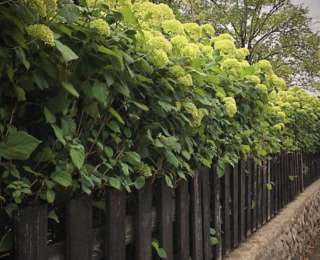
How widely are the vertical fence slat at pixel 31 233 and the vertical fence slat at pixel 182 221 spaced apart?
1.26 meters

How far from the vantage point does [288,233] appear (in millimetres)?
5254

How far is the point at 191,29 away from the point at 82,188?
5.78ft

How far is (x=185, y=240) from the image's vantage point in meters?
2.87

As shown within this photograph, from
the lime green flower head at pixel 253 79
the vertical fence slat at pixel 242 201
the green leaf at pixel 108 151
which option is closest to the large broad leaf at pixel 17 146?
the green leaf at pixel 108 151

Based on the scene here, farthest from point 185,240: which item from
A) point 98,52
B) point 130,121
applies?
point 98,52

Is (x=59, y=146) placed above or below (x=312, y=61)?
below

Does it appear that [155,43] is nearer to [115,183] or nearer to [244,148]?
[115,183]

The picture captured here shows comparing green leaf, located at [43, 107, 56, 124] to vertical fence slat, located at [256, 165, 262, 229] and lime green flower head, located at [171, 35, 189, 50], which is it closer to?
lime green flower head, located at [171, 35, 189, 50]

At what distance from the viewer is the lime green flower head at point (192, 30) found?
3141mm

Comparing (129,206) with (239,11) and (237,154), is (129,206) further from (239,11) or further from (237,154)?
(239,11)

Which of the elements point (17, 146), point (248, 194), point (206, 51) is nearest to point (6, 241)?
point (17, 146)

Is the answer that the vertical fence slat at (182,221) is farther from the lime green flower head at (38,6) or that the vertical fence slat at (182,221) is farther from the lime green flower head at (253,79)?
the lime green flower head at (38,6)

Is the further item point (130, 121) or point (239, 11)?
point (239, 11)

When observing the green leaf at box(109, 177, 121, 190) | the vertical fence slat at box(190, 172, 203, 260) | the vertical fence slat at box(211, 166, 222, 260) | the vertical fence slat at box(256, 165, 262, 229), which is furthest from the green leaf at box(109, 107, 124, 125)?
the vertical fence slat at box(256, 165, 262, 229)
